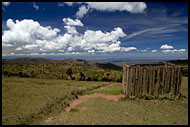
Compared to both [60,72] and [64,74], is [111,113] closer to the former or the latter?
[64,74]

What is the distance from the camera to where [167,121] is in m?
6.98

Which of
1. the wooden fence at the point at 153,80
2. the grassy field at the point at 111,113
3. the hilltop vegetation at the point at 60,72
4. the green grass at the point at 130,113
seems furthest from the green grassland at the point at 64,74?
the grassy field at the point at 111,113

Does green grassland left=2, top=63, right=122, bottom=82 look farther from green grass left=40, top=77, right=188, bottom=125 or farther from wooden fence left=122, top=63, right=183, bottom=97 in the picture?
green grass left=40, top=77, right=188, bottom=125

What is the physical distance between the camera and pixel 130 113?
8125mm

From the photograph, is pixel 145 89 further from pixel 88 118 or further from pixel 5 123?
pixel 5 123

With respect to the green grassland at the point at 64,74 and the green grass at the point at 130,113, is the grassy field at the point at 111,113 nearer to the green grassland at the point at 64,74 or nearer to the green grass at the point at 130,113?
the green grass at the point at 130,113

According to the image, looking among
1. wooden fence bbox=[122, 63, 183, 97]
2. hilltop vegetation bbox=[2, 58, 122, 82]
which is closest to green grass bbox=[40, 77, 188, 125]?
wooden fence bbox=[122, 63, 183, 97]

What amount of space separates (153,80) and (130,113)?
398 centimetres

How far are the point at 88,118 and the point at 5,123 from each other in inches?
195

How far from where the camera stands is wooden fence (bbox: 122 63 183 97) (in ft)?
34.4

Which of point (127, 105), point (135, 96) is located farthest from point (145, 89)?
point (127, 105)

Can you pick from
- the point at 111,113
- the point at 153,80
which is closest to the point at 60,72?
the point at 153,80

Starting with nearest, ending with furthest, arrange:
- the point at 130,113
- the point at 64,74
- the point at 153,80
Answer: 1. the point at 130,113
2. the point at 153,80
3. the point at 64,74

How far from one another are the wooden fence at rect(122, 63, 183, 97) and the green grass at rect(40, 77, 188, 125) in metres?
0.92
